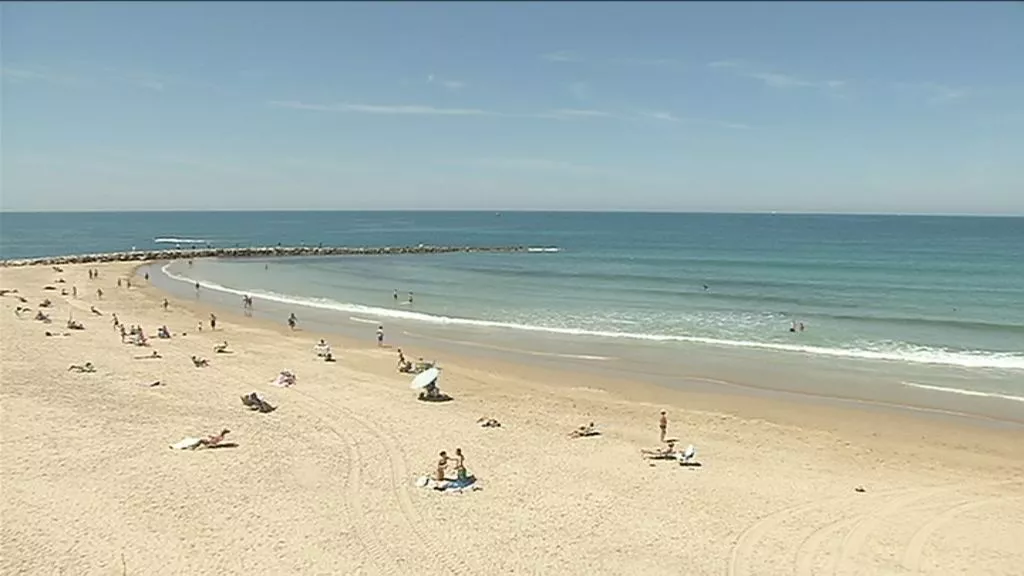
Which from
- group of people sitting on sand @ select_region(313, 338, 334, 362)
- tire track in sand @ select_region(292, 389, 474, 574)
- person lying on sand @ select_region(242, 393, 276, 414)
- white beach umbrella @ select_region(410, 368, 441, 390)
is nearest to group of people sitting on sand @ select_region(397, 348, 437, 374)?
white beach umbrella @ select_region(410, 368, 441, 390)

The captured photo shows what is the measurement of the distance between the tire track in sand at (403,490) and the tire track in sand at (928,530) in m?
6.29

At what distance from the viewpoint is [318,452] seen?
15.1m

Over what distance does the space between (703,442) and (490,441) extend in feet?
15.1

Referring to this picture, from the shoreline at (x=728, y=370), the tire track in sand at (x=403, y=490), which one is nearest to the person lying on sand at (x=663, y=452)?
the tire track in sand at (x=403, y=490)

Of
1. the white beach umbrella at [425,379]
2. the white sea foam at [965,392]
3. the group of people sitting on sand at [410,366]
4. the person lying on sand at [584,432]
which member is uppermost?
the white beach umbrella at [425,379]

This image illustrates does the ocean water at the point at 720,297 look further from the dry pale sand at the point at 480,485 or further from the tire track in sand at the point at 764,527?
the tire track in sand at the point at 764,527

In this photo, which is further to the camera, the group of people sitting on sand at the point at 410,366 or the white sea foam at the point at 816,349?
the white sea foam at the point at 816,349

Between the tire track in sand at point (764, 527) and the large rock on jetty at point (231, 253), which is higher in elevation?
the large rock on jetty at point (231, 253)

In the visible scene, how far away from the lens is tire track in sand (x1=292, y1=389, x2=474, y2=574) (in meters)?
10.7

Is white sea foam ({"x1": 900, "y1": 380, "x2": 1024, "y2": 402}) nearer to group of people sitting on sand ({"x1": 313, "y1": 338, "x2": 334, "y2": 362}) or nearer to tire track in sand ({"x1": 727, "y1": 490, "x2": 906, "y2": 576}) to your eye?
tire track in sand ({"x1": 727, "y1": 490, "x2": 906, "y2": 576})

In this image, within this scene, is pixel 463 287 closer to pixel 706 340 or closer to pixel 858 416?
pixel 706 340

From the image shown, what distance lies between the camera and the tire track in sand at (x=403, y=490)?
35.1ft

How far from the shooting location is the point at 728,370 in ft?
78.5

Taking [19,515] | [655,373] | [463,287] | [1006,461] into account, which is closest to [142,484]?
[19,515]
